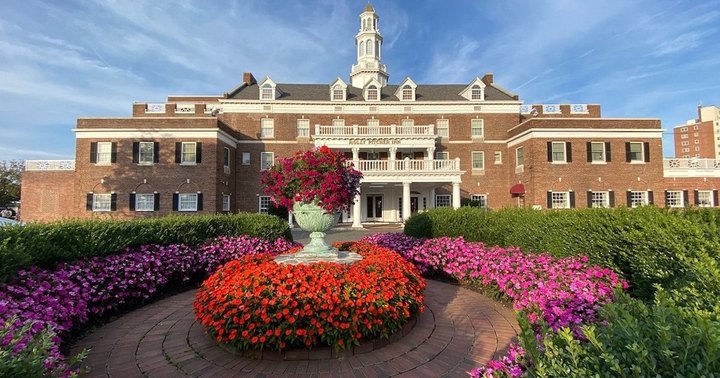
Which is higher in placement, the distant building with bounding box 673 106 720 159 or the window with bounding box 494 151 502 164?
the distant building with bounding box 673 106 720 159

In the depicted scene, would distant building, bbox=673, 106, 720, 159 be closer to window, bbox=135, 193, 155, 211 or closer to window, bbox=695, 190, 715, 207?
window, bbox=695, 190, 715, 207

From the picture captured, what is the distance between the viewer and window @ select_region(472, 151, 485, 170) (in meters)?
29.4

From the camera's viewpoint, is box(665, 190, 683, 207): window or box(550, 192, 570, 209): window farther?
box(665, 190, 683, 207): window

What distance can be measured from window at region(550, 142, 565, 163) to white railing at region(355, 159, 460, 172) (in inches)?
294

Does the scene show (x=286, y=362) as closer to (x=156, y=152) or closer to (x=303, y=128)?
(x=156, y=152)

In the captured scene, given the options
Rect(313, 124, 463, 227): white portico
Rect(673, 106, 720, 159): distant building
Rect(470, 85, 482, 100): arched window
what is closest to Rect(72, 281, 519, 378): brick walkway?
Rect(313, 124, 463, 227): white portico

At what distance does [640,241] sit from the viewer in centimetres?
477

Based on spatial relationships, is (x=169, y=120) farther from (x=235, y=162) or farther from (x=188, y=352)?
(x=188, y=352)

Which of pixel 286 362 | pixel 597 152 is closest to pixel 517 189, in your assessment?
pixel 597 152

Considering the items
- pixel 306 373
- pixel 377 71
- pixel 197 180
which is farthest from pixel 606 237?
pixel 377 71

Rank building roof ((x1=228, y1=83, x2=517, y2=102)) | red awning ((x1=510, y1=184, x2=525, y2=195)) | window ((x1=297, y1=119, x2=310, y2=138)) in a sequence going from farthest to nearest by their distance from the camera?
1. building roof ((x1=228, y1=83, x2=517, y2=102))
2. window ((x1=297, y1=119, x2=310, y2=138))
3. red awning ((x1=510, y1=184, x2=525, y2=195))

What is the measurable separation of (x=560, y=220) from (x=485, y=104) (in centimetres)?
2541

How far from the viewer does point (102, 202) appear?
2452 cm

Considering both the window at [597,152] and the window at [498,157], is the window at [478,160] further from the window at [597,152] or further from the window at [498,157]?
the window at [597,152]
